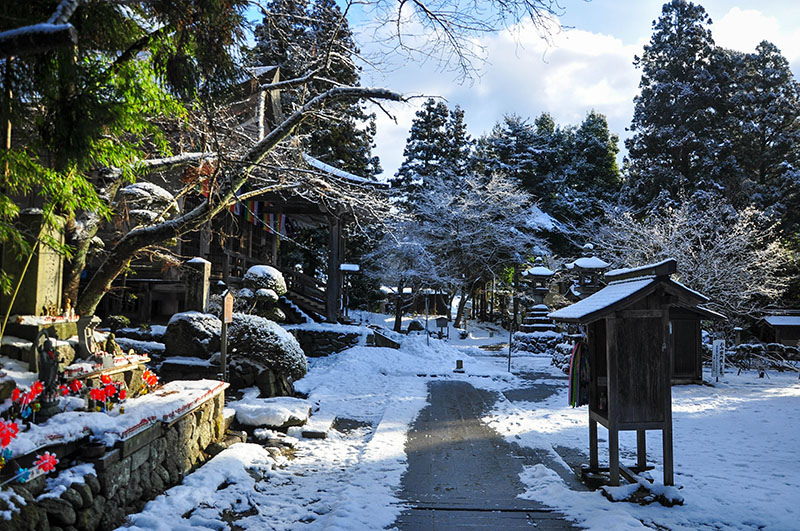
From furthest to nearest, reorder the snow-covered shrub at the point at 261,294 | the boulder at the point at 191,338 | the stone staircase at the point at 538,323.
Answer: the stone staircase at the point at 538,323, the snow-covered shrub at the point at 261,294, the boulder at the point at 191,338

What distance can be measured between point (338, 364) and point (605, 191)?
24.7 metres

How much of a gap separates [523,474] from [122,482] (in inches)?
173

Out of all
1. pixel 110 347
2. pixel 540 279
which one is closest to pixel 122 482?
pixel 110 347

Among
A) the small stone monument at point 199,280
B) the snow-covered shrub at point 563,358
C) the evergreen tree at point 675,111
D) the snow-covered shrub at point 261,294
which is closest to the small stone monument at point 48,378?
the small stone monument at point 199,280

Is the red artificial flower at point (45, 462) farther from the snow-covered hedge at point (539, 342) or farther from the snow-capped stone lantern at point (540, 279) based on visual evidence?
the snow-covered hedge at point (539, 342)

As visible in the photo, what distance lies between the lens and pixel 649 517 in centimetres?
483

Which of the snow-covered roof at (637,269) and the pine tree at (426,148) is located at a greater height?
the pine tree at (426,148)

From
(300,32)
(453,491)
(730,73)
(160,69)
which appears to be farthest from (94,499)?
(730,73)

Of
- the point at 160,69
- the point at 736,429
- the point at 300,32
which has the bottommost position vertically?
the point at 736,429

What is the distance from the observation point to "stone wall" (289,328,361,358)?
1688 cm

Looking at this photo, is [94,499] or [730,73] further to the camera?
[730,73]

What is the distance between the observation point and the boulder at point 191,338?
9984 millimetres

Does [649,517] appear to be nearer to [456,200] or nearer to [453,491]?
[453,491]

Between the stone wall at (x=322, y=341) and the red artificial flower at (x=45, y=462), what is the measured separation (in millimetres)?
13202
